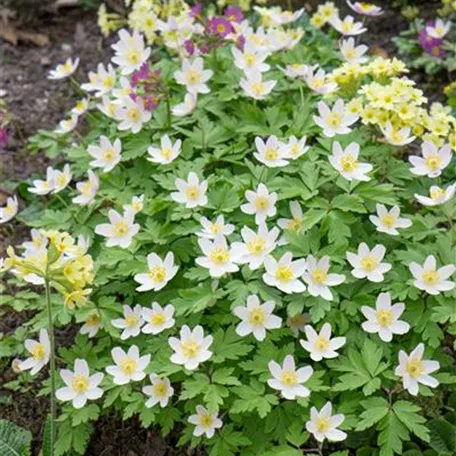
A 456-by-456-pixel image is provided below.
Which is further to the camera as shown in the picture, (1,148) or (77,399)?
(1,148)

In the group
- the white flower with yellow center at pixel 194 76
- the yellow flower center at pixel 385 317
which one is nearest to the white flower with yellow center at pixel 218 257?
the yellow flower center at pixel 385 317

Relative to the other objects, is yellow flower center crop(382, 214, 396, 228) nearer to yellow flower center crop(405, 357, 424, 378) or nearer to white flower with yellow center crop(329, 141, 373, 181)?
white flower with yellow center crop(329, 141, 373, 181)

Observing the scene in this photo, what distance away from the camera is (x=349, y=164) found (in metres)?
2.74

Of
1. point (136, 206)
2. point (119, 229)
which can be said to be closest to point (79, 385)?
point (119, 229)

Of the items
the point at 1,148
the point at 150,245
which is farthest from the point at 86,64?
the point at 150,245

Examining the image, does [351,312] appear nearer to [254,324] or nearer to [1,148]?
[254,324]

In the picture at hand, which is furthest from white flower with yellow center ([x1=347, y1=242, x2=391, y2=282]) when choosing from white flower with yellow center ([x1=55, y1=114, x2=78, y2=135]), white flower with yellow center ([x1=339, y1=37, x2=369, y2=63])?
white flower with yellow center ([x1=55, y1=114, x2=78, y2=135])

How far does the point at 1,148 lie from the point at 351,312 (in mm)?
2046

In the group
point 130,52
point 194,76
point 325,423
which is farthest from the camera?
point 130,52

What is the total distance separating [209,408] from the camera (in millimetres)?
2375

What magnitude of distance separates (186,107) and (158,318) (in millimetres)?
929

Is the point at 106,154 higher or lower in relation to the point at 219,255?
lower

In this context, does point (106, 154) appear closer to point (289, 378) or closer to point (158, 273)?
point (158, 273)

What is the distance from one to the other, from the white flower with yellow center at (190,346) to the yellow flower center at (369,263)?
0.52 metres
